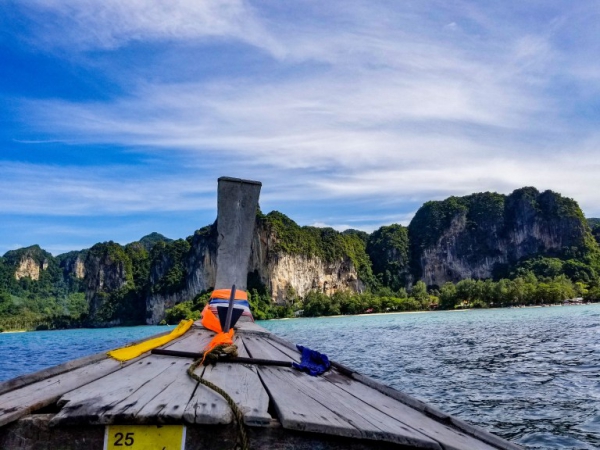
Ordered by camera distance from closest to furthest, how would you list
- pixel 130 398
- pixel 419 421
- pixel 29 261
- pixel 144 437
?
pixel 144 437 → pixel 130 398 → pixel 419 421 → pixel 29 261

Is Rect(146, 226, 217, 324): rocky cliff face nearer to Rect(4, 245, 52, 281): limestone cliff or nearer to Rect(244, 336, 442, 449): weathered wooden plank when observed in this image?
Rect(4, 245, 52, 281): limestone cliff

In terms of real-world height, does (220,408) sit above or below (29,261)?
below

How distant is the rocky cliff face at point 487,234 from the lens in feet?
388

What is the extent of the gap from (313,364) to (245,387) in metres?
1.17

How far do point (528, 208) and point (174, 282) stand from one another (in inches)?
3461

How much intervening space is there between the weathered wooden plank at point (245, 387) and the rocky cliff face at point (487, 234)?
128 meters

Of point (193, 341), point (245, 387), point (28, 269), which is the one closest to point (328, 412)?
point (245, 387)

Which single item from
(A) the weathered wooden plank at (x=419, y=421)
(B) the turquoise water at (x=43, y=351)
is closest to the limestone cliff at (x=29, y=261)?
(B) the turquoise water at (x=43, y=351)

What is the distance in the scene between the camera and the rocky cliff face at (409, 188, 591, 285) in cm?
11812

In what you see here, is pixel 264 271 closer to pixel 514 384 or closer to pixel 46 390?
pixel 514 384

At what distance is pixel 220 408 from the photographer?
1733 mm

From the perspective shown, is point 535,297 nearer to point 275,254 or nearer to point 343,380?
point 275,254

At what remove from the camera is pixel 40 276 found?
164875 millimetres

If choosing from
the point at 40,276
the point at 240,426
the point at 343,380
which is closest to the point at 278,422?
the point at 240,426
